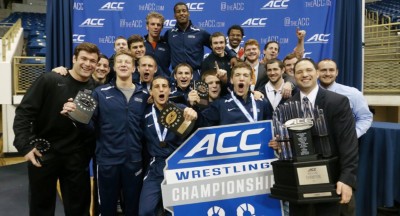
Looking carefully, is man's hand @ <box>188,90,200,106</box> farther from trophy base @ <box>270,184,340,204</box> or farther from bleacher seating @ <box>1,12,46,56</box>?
bleacher seating @ <box>1,12,46,56</box>

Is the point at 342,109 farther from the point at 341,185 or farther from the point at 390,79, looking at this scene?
the point at 390,79

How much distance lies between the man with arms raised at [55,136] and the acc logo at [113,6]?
8.47 feet

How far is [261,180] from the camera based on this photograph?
2.71 metres

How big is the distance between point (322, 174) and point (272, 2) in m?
3.74

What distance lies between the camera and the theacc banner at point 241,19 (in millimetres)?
5133

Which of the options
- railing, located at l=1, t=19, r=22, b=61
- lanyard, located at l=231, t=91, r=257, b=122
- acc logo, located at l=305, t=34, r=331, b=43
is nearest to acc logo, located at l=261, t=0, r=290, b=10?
acc logo, located at l=305, t=34, r=331, b=43

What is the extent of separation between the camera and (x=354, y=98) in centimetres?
312

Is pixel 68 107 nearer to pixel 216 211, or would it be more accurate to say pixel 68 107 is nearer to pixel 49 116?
pixel 49 116

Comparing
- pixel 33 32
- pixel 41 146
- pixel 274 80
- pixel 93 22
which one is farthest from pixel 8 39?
pixel 274 80

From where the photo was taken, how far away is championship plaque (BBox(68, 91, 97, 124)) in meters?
2.50

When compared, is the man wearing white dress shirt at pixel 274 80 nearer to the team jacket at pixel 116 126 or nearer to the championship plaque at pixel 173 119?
the championship plaque at pixel 173 119

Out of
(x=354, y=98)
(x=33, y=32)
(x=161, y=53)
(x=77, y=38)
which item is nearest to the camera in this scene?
(x=354, y=98)

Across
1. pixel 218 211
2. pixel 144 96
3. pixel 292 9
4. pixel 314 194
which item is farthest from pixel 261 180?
pixel 292 9

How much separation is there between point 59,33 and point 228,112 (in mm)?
3244
